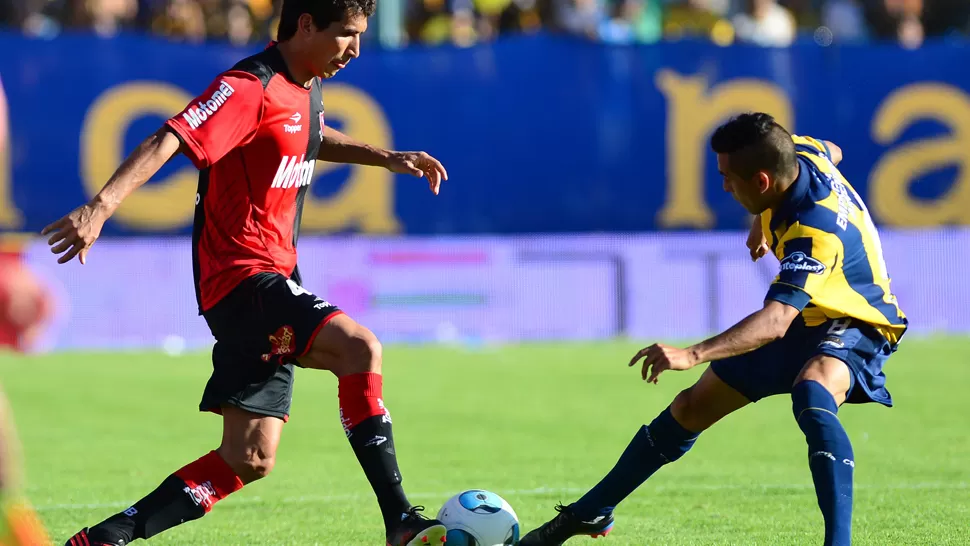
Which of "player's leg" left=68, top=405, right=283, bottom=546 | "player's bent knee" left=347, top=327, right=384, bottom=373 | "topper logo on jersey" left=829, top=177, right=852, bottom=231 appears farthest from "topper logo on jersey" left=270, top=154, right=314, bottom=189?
"topper logo on jersey" left=829, top=177, right=852, bottom=231

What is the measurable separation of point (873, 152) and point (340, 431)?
7.87 metres

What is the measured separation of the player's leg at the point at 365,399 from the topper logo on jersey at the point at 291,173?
0.60 meters

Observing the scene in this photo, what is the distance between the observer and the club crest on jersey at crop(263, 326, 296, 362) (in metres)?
5.19

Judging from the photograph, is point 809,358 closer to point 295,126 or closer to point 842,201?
point 842,201

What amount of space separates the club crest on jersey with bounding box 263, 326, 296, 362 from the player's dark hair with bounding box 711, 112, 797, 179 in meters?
1.71

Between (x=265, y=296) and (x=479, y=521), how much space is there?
118 centimetres

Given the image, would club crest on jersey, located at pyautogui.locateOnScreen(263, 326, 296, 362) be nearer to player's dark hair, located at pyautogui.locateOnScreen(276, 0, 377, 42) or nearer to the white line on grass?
player's dark hair, located at pyautogui.locateOnScreen(276, 0, 377, 42)

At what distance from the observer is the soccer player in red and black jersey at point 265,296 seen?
5.15 metres

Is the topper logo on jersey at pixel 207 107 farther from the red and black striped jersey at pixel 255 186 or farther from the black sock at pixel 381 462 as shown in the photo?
the black sock at pixel 381 462

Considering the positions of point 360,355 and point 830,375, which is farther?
point 830,375

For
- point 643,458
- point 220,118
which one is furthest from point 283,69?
point 643,458

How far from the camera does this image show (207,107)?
5.02 m

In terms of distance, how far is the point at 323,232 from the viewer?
14.7 meters

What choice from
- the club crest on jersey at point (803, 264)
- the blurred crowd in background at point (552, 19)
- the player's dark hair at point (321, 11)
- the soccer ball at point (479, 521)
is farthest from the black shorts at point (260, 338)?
the blurred crowd in background at point (552, 19)
